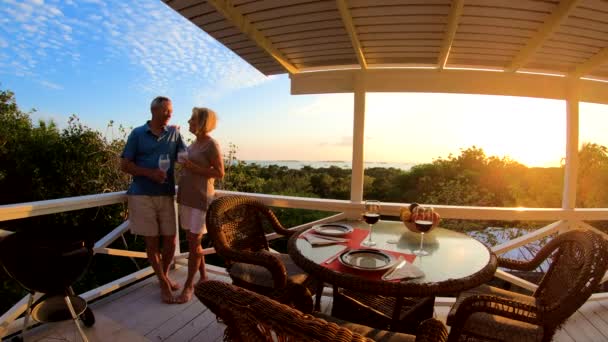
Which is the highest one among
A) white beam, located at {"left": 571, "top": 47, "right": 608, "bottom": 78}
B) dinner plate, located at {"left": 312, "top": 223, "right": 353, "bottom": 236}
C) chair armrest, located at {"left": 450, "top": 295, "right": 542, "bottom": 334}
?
white beam, located at {"left": 571, "top": 47, "right": 608, "bottom": 78}

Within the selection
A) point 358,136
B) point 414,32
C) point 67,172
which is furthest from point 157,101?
point 67,172

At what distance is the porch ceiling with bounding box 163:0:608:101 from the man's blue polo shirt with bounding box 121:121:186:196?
3.01 feet

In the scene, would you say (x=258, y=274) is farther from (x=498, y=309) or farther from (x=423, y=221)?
(x=498, y=309)

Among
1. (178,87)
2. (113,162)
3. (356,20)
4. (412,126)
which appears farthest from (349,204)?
(178,87)

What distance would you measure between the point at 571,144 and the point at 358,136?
6.69 ft

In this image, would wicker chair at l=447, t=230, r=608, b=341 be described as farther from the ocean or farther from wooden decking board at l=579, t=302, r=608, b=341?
the ocean

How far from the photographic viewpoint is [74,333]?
217 centimetres

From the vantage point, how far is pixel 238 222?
8.26ft

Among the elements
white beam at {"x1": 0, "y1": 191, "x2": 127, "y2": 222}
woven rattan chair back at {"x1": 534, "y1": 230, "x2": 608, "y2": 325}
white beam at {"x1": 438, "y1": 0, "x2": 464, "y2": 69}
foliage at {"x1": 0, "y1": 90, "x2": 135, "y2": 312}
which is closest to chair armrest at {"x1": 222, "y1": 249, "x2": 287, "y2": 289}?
woven rattan chair back at {"x1": 534, "y1": 230, "x2": 608, "y2": 325}

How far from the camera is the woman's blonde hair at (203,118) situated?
247 cm

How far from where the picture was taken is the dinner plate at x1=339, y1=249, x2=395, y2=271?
1.50m

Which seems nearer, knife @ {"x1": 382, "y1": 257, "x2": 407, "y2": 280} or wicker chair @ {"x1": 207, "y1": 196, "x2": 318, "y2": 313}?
knife @ {"x1": 382, "y1": 257, "x2": 407, "y2": 280}

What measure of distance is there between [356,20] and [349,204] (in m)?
1.54

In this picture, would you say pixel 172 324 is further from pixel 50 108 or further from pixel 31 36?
pixel 31 36
